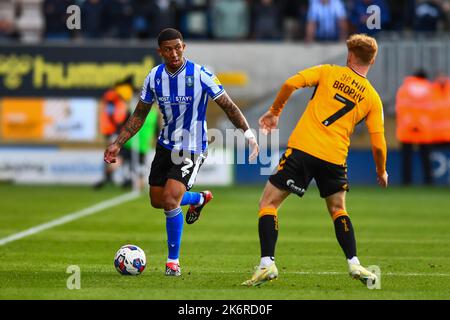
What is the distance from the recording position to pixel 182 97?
34.6 feet

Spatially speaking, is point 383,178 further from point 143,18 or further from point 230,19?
point 143,18

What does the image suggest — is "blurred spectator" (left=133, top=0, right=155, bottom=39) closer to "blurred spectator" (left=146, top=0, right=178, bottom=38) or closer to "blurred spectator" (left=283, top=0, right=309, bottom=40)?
"blurred spectator" (left=146, top=0, right=178, bottom=38)

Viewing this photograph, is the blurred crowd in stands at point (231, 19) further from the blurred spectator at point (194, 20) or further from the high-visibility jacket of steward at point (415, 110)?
the high-visibility jacket of steward at point (415, 110)

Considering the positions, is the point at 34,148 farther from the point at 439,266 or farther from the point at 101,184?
the point at 439,266

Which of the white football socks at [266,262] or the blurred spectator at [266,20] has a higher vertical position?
the blurred spectator at [266,20]

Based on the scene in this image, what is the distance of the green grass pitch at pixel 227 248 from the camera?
941 centimetres

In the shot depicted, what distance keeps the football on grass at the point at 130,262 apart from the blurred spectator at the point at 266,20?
16.1 metres

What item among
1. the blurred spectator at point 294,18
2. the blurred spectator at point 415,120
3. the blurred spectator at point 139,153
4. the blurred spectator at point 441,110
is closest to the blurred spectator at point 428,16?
the blurred spectator at point 441,110

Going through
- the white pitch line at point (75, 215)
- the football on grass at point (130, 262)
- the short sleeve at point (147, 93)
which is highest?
the short sleeve at point (147, 93)

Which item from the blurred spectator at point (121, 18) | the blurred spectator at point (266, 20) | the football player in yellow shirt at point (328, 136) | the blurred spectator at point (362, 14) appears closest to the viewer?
the football player in yellow shirt at point (328, 136)

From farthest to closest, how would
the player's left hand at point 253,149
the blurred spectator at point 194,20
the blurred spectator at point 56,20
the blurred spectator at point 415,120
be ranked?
1. the blurred spectator at point 194,20
2. the blurred spectator at point 56,20
3. the blurred spectator at point 415,120
4. the player's left hand at point 253,149
